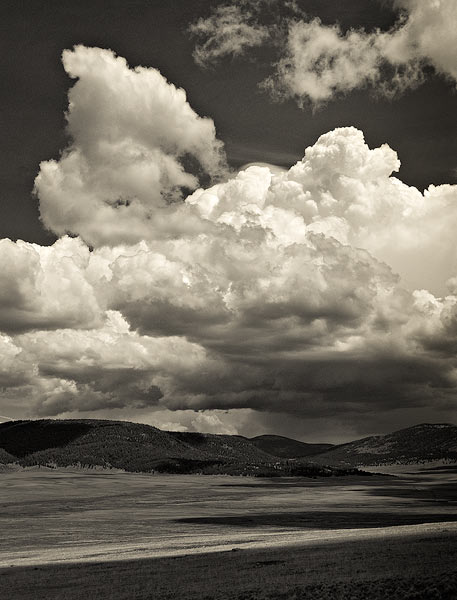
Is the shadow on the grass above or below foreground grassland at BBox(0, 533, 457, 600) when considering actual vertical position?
below

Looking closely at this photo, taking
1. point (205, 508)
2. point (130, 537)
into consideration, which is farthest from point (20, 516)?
point (130, 537)

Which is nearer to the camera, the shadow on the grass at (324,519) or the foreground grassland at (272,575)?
the foreground grassland at (272,575)

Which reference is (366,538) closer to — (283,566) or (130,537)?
(283,566)

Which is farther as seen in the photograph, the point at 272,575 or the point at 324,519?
the point at 324,519

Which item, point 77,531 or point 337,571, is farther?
point 77,531

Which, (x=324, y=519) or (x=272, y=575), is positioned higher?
(x=272, y=575)

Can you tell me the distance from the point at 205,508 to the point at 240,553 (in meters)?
139

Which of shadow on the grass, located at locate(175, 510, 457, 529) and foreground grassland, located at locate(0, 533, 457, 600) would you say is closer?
foreground grassland, located at locate(0, 533, 457, 600)

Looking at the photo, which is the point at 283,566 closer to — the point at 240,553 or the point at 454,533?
the point at 240,553

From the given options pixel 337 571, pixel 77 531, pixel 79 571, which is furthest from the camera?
pixel 77 531

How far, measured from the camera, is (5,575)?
5956 centimetres

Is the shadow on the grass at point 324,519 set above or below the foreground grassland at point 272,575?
below

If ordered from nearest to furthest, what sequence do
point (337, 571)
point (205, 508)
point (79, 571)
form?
1. point (337, 571)
2. point (79, 571)
3. point (205, 508)

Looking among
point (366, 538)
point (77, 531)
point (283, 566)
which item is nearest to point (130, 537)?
point (77, 531)
